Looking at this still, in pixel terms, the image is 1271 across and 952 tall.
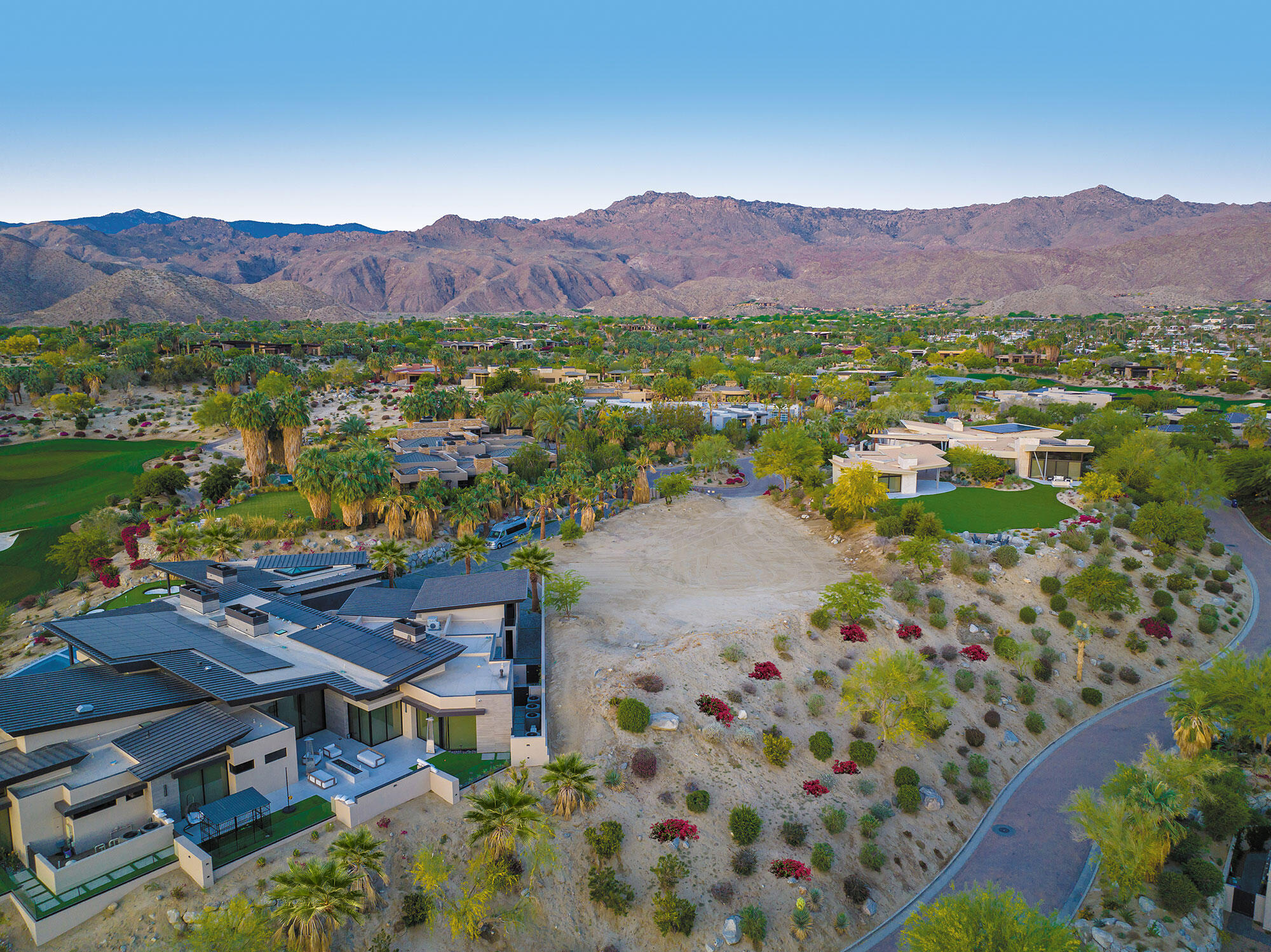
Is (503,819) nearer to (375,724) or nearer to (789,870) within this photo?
(375,724)

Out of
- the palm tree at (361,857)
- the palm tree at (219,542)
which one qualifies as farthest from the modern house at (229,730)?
the palm tree at (219,542)

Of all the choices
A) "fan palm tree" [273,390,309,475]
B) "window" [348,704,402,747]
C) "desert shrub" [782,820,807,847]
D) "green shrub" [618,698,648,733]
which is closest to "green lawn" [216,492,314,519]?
"fan palm tree" [273,390,309,475]

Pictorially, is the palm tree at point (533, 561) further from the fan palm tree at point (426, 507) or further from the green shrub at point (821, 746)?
the green shrub at point (821, 746)

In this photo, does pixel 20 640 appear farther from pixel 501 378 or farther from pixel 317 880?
pixel 501 378

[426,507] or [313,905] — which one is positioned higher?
[426,507]

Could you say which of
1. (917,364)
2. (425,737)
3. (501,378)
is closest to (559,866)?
(425,737)

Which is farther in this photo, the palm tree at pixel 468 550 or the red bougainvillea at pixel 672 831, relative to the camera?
the palm tree at pixel 468 550

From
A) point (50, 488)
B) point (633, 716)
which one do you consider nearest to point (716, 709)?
point (633, 716)
